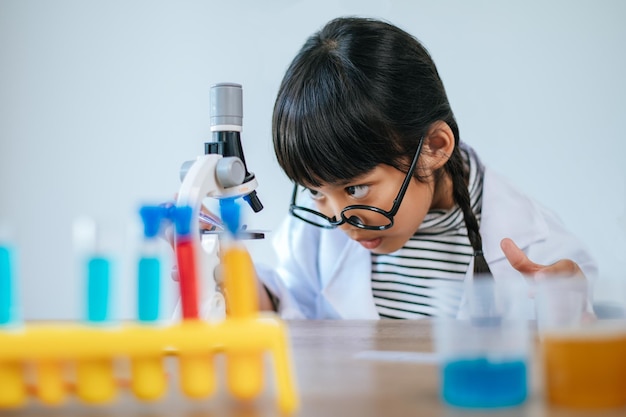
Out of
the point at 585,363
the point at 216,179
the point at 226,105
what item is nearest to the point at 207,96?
the point at 226,105

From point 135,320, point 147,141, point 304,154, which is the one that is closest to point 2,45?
point 147,141

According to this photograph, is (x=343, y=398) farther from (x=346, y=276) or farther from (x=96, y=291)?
(x=346, y=276)

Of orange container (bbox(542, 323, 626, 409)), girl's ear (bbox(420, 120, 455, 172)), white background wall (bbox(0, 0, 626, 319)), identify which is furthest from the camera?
white background wall (bbox(0, 0, 626, 319))

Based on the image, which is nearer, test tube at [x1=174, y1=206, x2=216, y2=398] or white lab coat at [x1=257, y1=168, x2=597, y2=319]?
test tube at [x1=174, y1=206, x2=216, y2=398]

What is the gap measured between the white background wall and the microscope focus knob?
1531 millimetres

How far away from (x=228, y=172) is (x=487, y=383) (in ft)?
1.38

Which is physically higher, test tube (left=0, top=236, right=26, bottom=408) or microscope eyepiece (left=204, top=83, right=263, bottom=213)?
microscope eyepiece (left=204, top=83, right=263, bottom=213)

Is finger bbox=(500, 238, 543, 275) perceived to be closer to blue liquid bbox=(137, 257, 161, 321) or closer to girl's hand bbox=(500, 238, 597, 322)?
girl's hand bbox=(500, 238, 597, 322)

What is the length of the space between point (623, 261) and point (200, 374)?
1917mm

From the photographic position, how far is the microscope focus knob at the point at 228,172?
828mm

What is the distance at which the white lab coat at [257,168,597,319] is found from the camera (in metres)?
1.38

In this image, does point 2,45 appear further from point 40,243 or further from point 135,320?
point 135,320

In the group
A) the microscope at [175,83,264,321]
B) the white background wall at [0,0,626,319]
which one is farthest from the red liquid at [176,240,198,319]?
the white background wall at [0,0,626,319]

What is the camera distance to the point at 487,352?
0.50m
